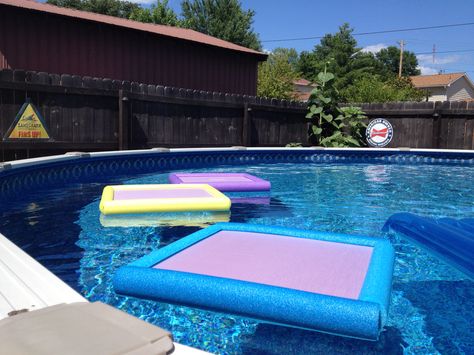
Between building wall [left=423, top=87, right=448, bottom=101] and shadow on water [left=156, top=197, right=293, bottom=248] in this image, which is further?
building wall [left=423, top=87, right=448, bottom=101]

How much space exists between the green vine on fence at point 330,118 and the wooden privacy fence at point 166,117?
1.35 ft

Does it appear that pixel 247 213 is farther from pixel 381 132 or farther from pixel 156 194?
pixel 381 132

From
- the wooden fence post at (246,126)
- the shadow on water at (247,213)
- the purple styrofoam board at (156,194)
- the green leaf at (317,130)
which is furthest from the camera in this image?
the green leaf at (317,130)

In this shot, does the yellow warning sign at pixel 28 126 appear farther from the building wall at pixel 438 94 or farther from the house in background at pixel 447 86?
the building wall at pixel 438 94

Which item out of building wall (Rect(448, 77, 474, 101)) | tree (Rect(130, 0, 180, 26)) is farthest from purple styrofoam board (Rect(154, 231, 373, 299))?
building wall (Rect(448, 77, 474, 101))

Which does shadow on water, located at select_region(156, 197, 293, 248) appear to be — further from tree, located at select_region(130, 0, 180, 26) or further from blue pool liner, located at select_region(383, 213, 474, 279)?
tree, located at select_region(130, 0, 180, 26)

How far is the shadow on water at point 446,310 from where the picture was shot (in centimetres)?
223

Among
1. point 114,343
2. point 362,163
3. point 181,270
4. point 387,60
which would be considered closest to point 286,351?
point 181,270

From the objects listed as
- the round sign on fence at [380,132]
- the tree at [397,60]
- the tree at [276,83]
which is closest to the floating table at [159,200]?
the round sign on fence at [380,132]

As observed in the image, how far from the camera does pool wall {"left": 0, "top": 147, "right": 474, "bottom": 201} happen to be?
6.07 meters

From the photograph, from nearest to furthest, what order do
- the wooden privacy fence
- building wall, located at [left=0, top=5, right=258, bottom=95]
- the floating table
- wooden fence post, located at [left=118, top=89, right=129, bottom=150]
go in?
the floating table < the wooden privacy fence < wooden fence post, located at [left=118, top=89, right=129, bottom=150] < building wall, located at [left=0, top=5, right=258, bottom=95]

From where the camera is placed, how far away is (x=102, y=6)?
41875 millimetres

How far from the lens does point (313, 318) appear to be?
1780mm

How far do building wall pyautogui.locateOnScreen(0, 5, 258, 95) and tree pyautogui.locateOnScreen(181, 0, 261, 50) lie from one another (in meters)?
20.8
